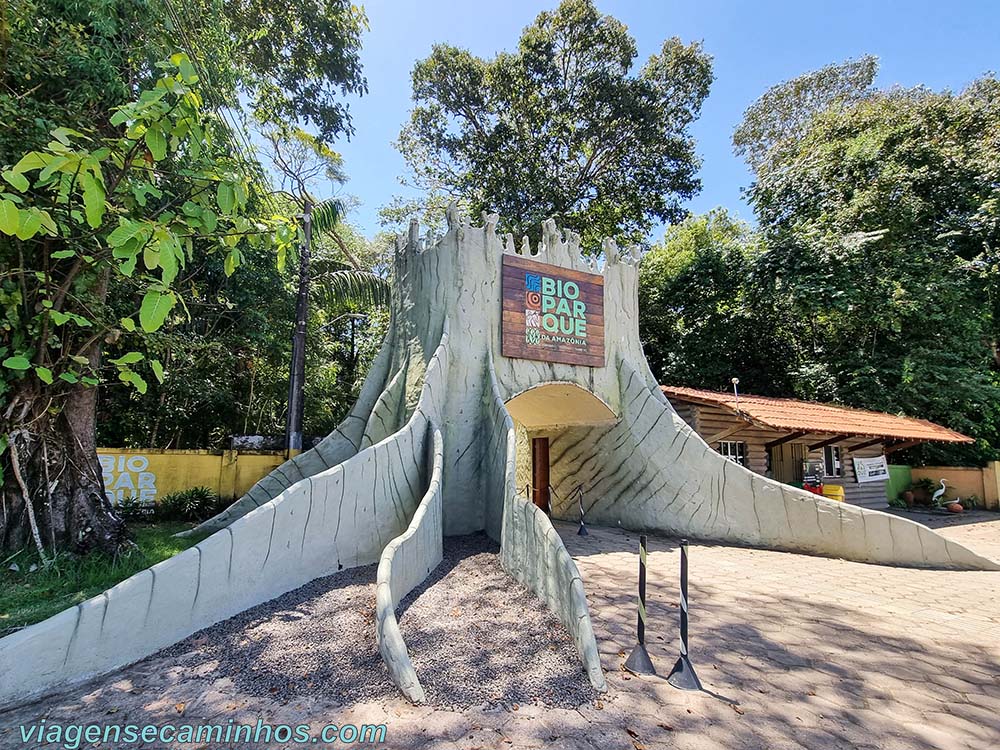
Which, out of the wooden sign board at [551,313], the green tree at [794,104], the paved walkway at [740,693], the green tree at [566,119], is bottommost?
the paved walkway at [740,693]

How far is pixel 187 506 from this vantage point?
870 cm

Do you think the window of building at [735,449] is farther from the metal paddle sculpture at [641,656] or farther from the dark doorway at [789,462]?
the metal paddle sculpture at [641,656]

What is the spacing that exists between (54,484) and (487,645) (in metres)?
5.03

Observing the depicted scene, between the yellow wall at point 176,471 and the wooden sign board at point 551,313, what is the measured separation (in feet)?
17.6

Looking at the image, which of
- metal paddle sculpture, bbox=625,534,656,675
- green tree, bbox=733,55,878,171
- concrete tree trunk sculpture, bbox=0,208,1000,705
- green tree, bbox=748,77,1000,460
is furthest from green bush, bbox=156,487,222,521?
green tree, bbox=733,55,878,171

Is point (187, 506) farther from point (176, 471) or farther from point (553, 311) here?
point (553, 311)

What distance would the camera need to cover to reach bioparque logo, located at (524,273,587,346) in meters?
8.38

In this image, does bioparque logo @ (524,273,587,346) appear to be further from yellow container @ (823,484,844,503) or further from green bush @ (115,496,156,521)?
green bush @ (115,496,156,521)

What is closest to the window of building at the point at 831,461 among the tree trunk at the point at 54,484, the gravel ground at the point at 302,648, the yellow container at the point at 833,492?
the yellow container at the point at 833,492

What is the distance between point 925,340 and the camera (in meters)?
14.2

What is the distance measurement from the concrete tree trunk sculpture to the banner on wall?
663 cm

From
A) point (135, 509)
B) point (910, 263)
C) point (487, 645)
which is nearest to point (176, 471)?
point (135, 509)

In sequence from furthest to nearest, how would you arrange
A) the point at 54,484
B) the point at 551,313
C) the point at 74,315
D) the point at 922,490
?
the point at 922,490, the point at 551,313, the point at 54,484, the point at 74,315

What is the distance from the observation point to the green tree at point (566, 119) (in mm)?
16031
